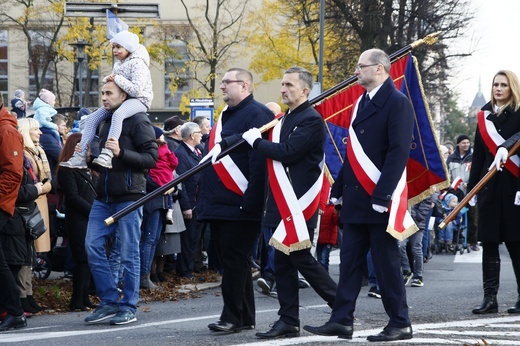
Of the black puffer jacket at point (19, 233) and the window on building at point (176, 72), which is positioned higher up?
the window on building at point (176, 72)

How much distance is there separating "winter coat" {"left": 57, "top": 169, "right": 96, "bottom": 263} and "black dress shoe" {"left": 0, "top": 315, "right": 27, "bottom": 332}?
1484mm

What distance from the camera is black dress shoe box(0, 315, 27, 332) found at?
908 centimetres

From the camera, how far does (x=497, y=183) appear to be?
10180 millimetres

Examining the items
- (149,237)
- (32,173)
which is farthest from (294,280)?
(149,237)

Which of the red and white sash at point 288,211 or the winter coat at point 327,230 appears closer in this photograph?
the red and white sash at point 288,211

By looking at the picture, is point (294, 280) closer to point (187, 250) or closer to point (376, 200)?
point (376, 200)

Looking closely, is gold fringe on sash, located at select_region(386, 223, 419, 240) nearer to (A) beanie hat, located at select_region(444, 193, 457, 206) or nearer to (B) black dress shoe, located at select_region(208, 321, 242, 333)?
(B) black dress shoe, located at select_region(208, 321, 242, 333)

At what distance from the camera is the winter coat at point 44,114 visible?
13555 millimetres

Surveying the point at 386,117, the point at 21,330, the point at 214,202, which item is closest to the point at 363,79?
the point at 386,117

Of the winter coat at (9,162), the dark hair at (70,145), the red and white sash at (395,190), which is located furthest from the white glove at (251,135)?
the dark hair at (70,145)

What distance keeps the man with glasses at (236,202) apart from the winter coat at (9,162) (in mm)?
1682

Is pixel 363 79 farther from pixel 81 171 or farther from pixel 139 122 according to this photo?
pixel 81 171

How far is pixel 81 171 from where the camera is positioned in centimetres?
1076

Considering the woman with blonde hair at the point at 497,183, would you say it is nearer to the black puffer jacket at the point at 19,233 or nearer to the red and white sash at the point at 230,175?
the red and white sash at the point at 230,175
